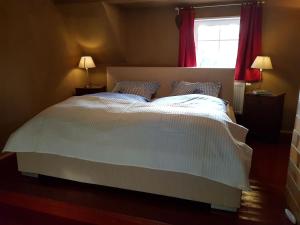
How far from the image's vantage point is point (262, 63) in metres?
3.47

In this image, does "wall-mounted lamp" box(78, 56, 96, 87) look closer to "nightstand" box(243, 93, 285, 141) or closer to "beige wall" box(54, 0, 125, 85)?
"beige wall" box(54, 0, 125, 85)

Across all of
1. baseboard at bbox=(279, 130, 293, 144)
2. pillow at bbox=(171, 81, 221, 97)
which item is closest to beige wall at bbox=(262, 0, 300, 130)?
baseboard at bbox=(279, 130, 293, 144)

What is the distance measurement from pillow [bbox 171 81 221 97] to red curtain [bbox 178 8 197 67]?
59cm

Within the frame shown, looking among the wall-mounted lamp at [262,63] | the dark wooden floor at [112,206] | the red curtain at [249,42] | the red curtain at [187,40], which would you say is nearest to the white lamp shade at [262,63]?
the wall-mounted lamp at [262,63]

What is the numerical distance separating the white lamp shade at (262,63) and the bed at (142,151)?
5.28ft

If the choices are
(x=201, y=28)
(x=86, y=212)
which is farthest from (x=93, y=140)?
(x=201, y=28)

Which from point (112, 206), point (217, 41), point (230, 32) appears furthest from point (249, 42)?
point (112, 206)

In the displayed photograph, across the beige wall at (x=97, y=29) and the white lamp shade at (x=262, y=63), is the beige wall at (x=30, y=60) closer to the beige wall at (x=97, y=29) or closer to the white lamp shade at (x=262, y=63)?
the beige wall at (x=97, y=29)

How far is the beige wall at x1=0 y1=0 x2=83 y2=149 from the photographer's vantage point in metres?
Result: 3.06

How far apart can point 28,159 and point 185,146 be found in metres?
1.59

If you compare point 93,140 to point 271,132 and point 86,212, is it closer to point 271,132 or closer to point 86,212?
point 86,212

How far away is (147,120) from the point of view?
208 centimetres

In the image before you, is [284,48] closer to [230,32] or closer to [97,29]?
[230,32]

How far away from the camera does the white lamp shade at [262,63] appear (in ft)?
11.4
